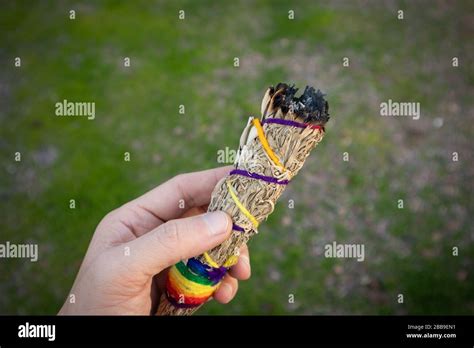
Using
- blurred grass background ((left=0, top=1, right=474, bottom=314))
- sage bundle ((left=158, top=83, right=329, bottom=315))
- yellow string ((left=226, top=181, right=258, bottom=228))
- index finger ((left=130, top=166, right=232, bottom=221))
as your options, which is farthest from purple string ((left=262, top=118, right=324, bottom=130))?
blurred grass background ((left=0, top=1, right=474, bottom=314))

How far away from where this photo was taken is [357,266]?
5.43 metres

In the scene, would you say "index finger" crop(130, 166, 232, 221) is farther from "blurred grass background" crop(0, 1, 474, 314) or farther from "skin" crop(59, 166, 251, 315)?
"blurred grass background" crop(0, 1, 474, 314)

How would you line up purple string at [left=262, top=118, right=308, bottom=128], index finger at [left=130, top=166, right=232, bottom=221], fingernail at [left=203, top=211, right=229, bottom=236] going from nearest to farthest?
purple string at [left=262, top=118, right=308, bottom=128]
fingernail at [left=203, top=211, right=229, bottom=236]
index finger at [left=130, top=166, right=232, bottom=221]

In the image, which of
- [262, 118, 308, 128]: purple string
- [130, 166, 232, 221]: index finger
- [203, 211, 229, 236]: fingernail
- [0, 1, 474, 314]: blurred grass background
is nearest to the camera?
[262, 118, 308, 128]: purple string

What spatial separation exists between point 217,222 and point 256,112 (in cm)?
433

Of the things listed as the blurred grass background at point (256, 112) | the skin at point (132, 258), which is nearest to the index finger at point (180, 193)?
the skin at point (132, 258)

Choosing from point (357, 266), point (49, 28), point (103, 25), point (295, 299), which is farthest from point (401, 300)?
point (49, 28)

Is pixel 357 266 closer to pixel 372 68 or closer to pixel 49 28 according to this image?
pixel 372 68

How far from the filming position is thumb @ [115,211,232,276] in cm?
256

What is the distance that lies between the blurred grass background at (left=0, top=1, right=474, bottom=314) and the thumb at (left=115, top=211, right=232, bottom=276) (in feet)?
9.20

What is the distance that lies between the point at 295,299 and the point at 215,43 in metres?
4.55

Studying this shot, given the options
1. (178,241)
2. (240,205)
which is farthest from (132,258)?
(240,205)

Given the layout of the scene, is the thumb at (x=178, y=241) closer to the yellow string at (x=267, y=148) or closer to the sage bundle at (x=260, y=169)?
the sage bundle at (x=260, y=169)

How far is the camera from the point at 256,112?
265 inches
